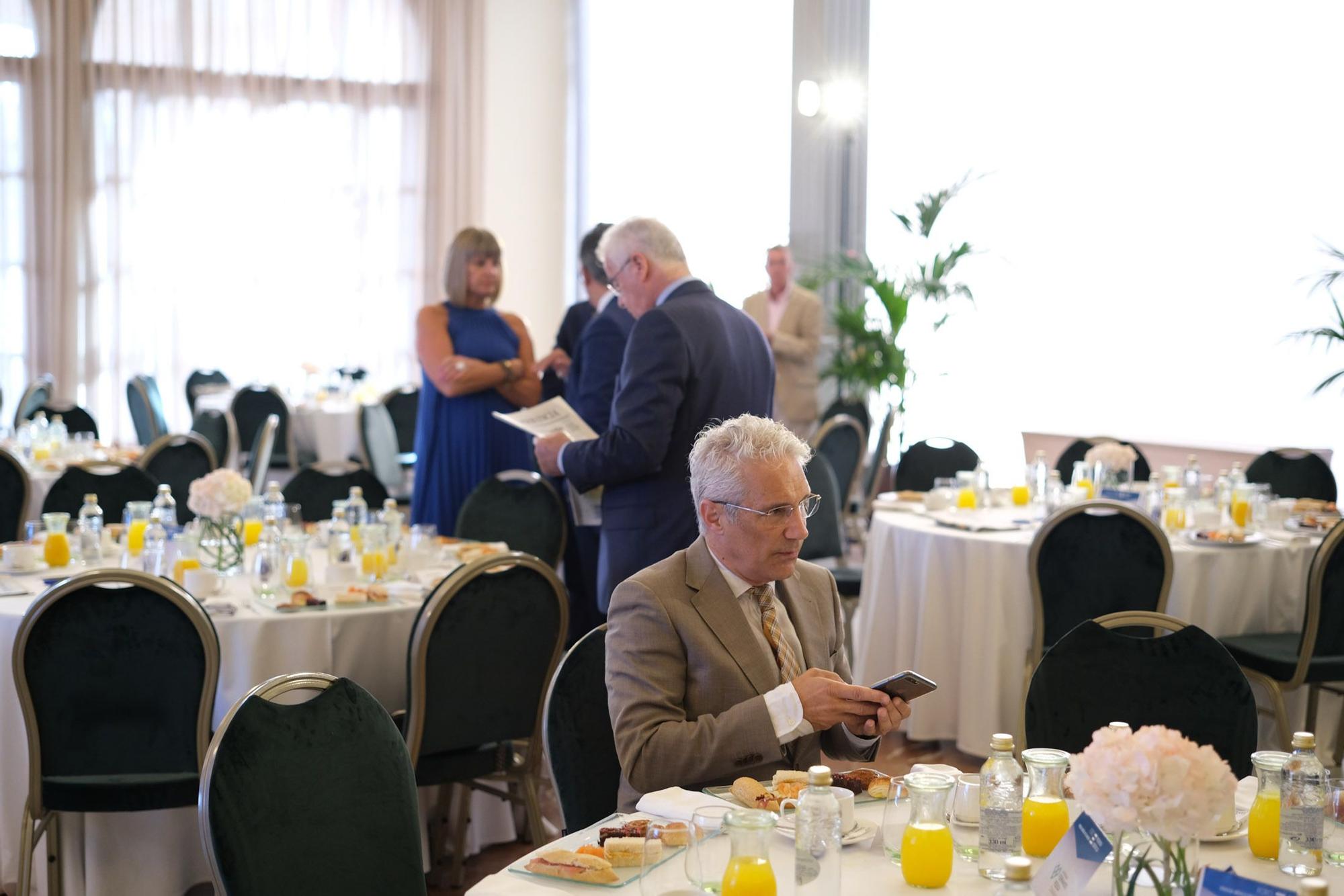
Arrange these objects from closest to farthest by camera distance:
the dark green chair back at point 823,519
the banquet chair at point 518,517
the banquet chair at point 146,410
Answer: the banquet chair at point 518,517 < the dark green chair back at point 823,519 < the banquet chair at point 146,410

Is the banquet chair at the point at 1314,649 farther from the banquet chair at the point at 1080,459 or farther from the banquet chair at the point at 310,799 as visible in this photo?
the banquet chair at the point at 310,799

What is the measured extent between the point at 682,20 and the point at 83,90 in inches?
202

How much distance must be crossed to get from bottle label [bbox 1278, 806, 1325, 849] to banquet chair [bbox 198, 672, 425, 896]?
1409mm

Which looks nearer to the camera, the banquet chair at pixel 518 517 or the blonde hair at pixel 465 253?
the banquet chair at pixel 518 517

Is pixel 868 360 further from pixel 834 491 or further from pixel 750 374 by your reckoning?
pixel 750 374

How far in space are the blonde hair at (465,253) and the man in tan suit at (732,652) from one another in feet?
10.1

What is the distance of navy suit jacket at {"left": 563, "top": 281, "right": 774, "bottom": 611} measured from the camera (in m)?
3.91

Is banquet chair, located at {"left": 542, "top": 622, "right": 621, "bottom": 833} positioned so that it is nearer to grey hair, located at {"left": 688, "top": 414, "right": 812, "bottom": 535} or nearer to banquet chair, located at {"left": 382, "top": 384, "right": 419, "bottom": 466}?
grey hair, located at {"left": 688, "top": 414, "right": 812, "bottom": 535}

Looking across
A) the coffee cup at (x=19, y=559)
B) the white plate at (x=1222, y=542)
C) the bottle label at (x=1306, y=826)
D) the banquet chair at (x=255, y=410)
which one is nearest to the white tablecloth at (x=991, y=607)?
the white plate at (x=1222, y=542)

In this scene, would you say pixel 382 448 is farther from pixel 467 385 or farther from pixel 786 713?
pixel 786 713

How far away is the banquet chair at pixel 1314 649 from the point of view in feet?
15.1

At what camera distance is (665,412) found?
3.92 meters

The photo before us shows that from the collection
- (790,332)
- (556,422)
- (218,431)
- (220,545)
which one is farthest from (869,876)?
(790,332)

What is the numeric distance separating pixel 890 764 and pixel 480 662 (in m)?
2.16
